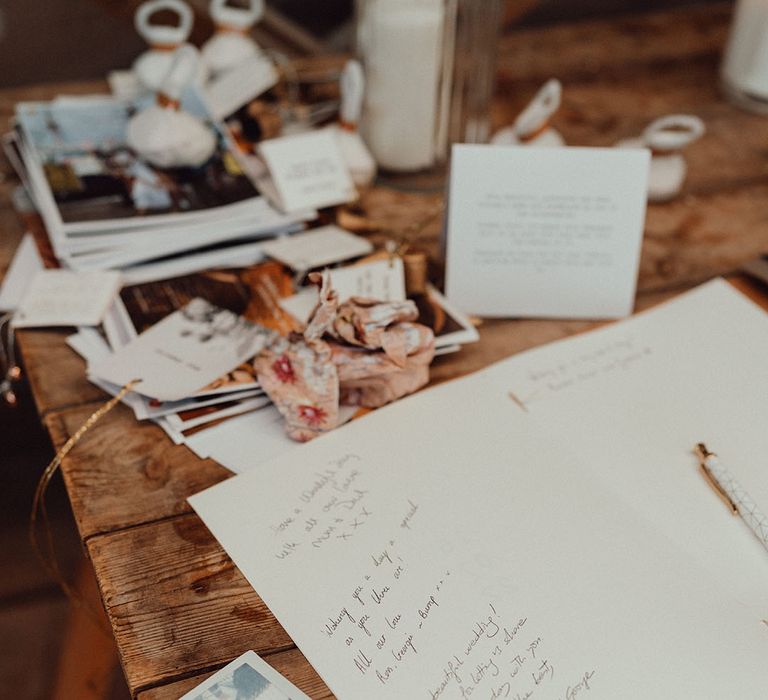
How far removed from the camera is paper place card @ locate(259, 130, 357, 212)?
105 cm

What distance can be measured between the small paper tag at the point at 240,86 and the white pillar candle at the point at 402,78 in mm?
150

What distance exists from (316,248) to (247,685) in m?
0.54

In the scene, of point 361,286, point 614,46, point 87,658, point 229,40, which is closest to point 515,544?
point 361,286

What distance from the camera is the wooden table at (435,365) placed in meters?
0.61

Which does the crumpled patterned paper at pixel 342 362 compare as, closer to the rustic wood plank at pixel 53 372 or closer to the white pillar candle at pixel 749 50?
the rustic wood plank at pixel 53 372

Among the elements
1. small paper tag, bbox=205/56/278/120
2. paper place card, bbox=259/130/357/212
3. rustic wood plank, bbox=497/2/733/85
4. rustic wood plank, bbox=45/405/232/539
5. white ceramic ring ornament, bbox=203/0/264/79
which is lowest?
rustic wood plank, bbox=497/2/733/85

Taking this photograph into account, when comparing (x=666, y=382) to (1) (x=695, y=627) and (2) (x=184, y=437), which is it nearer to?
(1) (x=695, y=627)

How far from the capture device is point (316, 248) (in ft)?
3.28

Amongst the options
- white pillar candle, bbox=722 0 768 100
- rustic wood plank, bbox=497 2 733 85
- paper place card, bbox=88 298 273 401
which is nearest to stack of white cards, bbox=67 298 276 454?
paper place card, bbox=88 298 273 401

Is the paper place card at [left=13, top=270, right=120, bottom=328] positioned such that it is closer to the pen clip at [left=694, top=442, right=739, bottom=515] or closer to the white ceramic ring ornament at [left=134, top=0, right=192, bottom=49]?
the white ceramic ring ornament at [left=134, top=0, right=192, bottom=49]

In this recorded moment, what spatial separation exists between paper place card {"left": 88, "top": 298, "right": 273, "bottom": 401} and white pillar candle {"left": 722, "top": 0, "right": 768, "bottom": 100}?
0.94 m

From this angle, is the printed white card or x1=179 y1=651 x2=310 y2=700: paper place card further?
the printed white card

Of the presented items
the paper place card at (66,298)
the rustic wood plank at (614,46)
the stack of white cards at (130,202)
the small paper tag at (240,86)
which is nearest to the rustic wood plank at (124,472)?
the paper place card at (66,298)

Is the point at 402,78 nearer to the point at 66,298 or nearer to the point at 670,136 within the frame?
the point at 670,136
